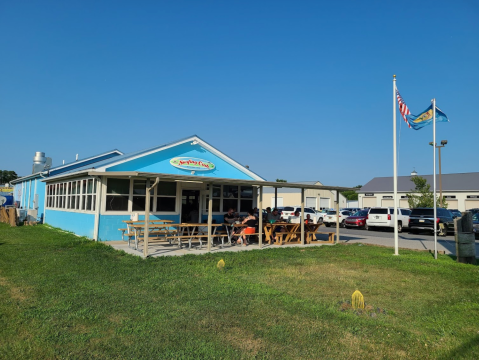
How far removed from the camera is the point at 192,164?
15961 millimetres

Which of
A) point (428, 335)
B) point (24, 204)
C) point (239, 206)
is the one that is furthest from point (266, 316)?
Answer: point (24, 204)

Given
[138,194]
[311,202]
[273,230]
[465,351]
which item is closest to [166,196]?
[138,194]

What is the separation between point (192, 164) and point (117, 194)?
11.6ft

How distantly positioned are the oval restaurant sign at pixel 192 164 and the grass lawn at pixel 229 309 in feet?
20.6

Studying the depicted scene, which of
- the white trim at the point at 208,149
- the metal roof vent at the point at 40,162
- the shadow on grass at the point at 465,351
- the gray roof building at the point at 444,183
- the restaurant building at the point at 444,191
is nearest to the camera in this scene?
the shadow on grass at the point at 465,351

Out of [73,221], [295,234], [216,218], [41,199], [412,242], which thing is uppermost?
[41,199]

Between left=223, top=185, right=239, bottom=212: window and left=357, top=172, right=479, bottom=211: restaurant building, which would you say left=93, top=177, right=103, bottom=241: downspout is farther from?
left=357, top=172, right=479, bottom=211: restaurant building

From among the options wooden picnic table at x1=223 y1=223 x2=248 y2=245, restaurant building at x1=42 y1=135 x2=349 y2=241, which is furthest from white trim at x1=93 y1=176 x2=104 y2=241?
wooden picnic table at x1=223 y1=223 x2=248 y2=245

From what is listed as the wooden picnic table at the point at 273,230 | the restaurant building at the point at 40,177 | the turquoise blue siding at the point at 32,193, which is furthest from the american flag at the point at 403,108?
the turquoise blue siding at the point at 32,193

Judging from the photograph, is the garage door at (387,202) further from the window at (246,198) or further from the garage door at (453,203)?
the window at (246,198)

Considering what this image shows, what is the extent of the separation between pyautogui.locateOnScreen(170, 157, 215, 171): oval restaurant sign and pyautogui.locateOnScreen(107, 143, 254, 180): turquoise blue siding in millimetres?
138

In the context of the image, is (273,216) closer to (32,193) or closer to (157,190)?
(157,190)

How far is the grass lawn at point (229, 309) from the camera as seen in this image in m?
4.29

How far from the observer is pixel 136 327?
483cm
